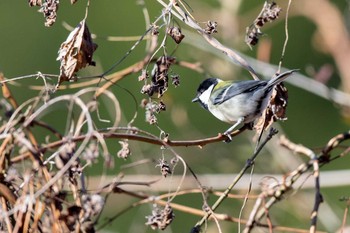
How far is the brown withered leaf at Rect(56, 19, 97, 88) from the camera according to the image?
1.64 m

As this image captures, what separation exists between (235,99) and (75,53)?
109 cm

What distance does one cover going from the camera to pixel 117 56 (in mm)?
6586

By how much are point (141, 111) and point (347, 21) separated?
3.18m

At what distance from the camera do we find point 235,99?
8.68ft

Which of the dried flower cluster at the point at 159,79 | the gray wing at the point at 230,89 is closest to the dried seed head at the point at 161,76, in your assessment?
the dried flower cluster at the point at 159,79

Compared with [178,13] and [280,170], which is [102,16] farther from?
[178,13]

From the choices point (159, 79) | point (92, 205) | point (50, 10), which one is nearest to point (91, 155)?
point (92, 205)

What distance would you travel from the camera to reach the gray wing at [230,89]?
260 centimetres

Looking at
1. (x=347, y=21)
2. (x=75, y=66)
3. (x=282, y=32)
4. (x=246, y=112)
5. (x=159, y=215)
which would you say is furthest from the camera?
(x=282, y=32)

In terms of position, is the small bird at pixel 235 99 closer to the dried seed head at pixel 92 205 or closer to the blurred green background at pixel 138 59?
the dried seed head at pixel 92 205

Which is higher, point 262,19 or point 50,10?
point 262,19

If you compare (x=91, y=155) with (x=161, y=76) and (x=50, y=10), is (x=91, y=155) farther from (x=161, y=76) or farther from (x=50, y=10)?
(x=50, y=10)

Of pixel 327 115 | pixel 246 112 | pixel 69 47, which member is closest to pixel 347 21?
pixel 246 112

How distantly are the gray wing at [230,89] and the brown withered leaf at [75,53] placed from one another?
100 centimetres
